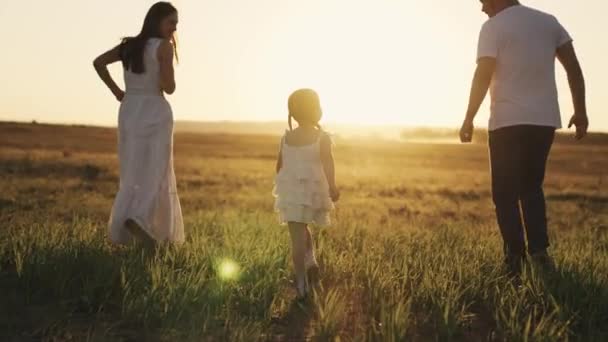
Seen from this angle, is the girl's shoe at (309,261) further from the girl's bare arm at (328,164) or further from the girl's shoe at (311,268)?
the girl's bare arm at (328,164)

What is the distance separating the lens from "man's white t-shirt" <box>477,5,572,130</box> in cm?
599

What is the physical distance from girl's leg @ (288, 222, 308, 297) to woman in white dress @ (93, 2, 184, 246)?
1454 millimetres

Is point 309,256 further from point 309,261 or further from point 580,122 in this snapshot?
point 580,122

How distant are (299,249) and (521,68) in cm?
224

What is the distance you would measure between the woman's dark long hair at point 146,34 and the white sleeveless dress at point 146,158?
0.17 feet

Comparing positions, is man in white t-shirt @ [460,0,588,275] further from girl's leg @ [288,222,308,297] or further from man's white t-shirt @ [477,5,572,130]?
girl's leg @ [288,222,308,297]

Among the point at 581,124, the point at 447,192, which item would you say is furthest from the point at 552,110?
the point at 447,192

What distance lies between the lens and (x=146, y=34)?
6.51 meters

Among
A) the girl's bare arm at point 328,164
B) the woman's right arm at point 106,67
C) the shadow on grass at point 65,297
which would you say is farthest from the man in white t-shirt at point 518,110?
the woman's right arm at point 106,67

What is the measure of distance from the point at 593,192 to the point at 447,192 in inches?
168

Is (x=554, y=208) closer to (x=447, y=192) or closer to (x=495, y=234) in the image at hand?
(x=447, y=192)

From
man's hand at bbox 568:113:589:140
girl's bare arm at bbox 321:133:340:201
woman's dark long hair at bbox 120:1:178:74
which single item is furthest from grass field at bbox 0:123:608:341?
woman's dark long hair at bbox 120:1:178:74

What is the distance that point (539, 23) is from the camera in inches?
241

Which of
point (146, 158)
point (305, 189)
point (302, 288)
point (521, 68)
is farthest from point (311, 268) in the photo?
point (521, 68)
